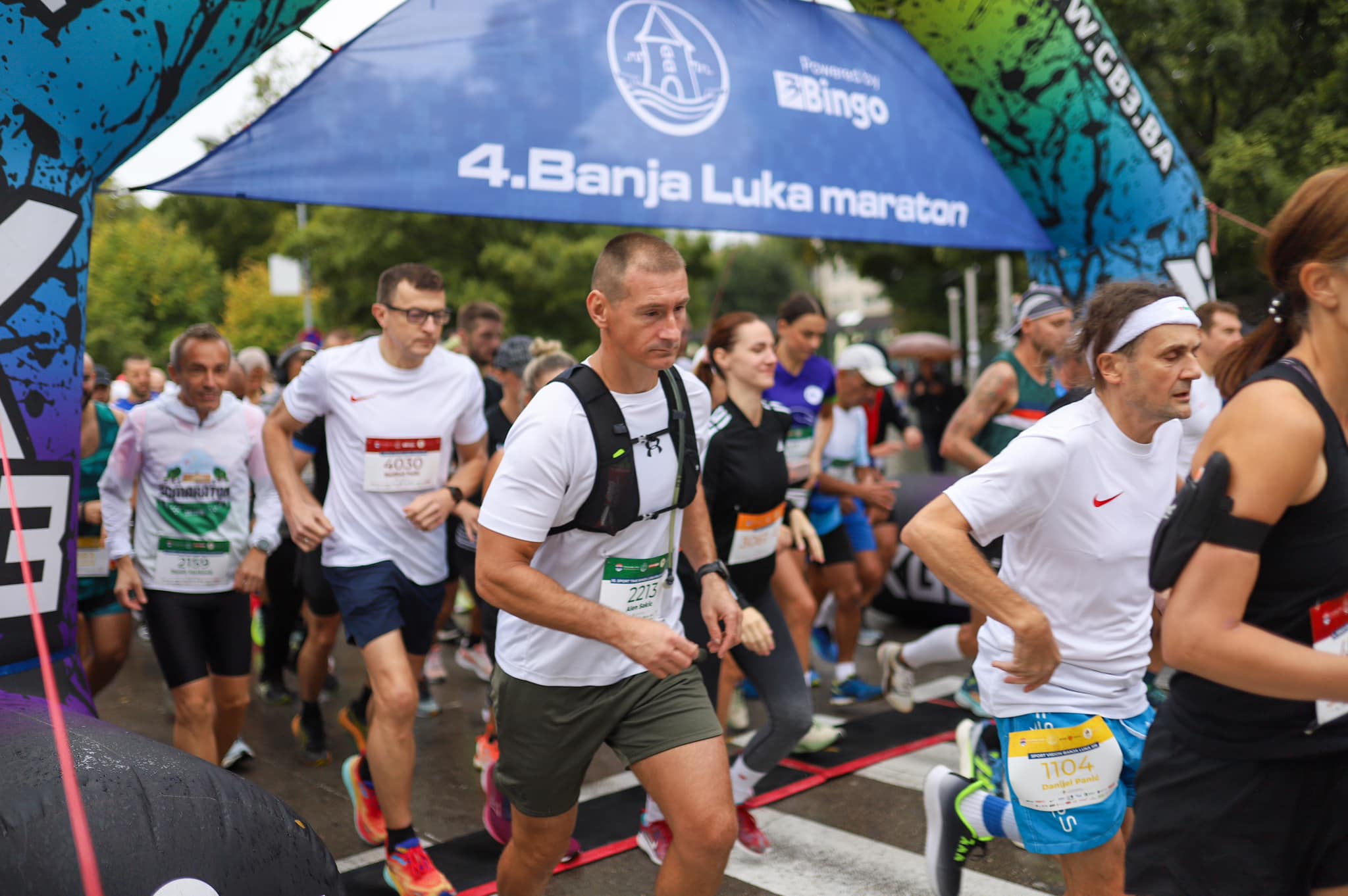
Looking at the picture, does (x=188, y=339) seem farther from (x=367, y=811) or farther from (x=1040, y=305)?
(x=1040, y=305)

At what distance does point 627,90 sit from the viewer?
6.28 meters

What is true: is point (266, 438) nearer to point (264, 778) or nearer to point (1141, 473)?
point (264, 778)

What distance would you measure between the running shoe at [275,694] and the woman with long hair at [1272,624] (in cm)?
582

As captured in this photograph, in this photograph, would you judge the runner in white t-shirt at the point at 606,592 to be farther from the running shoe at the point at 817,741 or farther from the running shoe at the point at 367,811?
the running shoe at the point at 817,741

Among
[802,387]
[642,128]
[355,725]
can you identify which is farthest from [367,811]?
[642,128]

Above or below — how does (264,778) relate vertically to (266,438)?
below

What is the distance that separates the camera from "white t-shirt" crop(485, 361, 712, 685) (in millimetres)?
2777

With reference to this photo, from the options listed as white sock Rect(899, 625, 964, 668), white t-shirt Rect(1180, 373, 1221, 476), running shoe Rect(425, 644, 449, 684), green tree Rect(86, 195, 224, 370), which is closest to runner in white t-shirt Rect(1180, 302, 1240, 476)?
white t-shirt Rect(1180, 373, 1221, 476)

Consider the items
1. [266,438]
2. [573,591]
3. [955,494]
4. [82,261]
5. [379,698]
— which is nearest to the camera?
[955,494]

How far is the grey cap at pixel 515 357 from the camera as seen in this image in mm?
6129

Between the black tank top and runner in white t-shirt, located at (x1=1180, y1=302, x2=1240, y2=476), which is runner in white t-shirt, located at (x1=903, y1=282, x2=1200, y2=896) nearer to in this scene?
the black tank top

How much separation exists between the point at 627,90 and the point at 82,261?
336 centimetres

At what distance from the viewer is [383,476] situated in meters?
4.43

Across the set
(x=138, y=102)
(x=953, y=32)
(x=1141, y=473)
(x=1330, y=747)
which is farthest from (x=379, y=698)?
(x=953, y=32)
